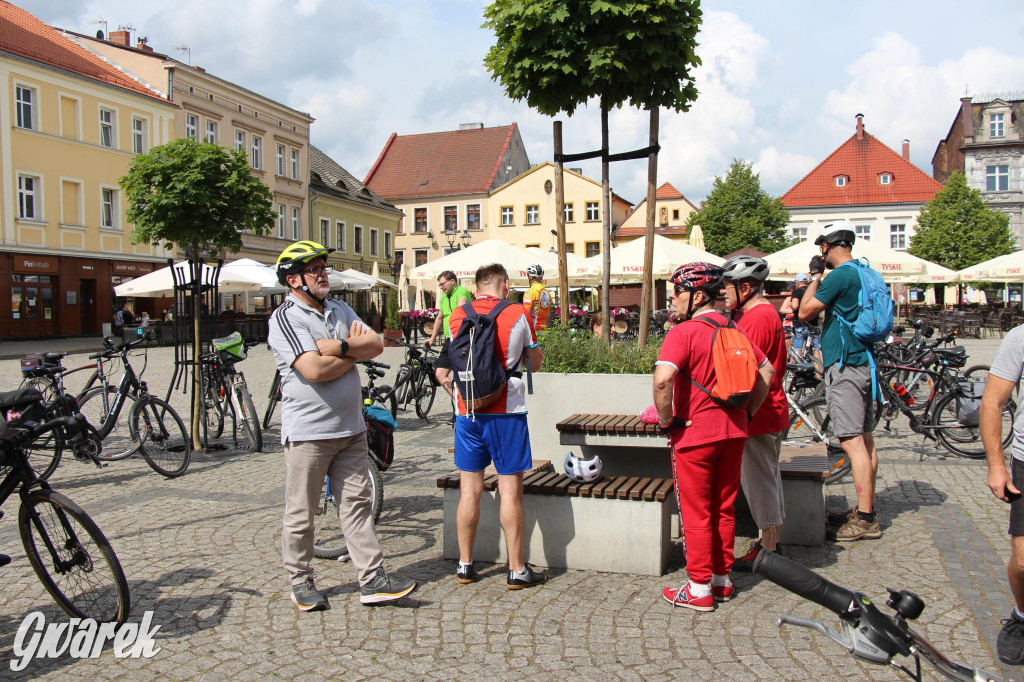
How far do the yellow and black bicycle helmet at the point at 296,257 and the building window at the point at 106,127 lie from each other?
108 feet

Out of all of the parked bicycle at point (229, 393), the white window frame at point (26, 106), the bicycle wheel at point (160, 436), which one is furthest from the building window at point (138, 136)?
the bicycle wheel at point (160, 436)

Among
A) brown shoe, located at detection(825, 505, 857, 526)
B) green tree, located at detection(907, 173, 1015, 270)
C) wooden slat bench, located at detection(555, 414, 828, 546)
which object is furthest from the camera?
green tree, located at detection(907, 173, 1015, 270)

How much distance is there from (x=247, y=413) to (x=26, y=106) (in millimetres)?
26987

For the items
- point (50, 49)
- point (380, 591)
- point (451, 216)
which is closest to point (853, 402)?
point (380, 591)

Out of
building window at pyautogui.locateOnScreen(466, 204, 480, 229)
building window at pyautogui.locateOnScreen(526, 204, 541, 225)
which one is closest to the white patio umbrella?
building window at pyautogui.locateOnScreen(526, 204, 541, 225)

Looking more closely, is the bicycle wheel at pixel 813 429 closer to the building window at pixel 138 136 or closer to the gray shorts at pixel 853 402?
the gray shorts at pixel 853 402

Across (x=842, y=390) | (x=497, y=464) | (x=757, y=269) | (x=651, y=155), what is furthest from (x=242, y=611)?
(x=651, y=155)

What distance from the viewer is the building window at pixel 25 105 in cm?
2945

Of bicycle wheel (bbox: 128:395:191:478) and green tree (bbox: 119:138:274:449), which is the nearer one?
bicycle wheel (bbox: 128:395:191:478)

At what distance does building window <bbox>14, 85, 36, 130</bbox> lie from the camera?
29.5 m

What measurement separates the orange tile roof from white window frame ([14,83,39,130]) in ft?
154

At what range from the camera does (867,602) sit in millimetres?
1530

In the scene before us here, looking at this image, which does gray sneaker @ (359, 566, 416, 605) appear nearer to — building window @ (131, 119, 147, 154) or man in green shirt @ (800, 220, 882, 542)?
man in green shirt @ (800, 220, 882, 542)

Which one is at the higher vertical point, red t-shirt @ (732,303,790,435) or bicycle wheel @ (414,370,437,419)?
red t-shirt @ (732,303,790,435)
